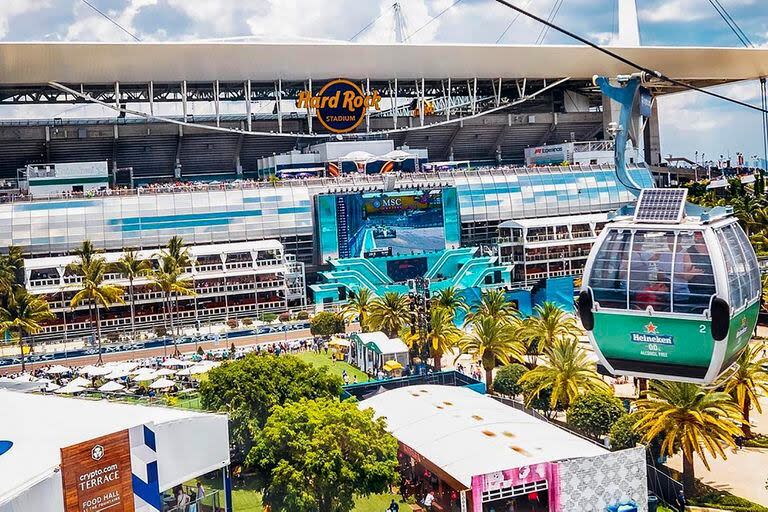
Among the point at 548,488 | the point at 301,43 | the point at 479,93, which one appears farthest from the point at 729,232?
the point at 479,93

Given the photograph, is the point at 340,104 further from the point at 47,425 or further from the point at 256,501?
the point at 47,425

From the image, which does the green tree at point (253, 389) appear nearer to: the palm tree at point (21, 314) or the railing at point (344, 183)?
the palm tree at point (21, 314)

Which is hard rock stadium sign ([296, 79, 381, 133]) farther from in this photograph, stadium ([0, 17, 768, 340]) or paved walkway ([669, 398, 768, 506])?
paved walkway ([669, 398, 768, 506])

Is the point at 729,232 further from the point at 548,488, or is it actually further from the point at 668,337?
the point at 548,488

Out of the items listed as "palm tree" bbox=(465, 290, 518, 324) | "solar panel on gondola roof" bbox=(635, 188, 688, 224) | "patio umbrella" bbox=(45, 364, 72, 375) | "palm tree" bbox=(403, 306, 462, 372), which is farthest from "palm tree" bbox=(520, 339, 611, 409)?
"patio umbrella" bbox=(45, 364, 72, 375)

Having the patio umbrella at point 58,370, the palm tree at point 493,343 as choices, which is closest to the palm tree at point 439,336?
the palm tree at point 493,343
